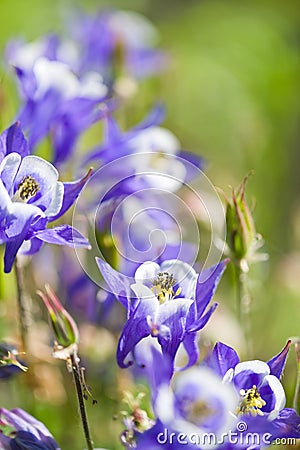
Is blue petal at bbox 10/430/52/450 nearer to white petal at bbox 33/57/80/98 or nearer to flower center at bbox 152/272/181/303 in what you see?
flower center at bbox 152/272/181/303

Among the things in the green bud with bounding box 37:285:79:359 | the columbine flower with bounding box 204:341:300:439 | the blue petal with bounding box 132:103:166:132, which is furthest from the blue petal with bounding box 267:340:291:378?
the blue petal with bounding box 132:103:166:132

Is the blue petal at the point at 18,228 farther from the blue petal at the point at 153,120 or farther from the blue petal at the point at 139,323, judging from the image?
the blue petal at the point at 153,120

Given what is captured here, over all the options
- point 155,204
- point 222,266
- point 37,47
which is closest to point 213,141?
point 37,47

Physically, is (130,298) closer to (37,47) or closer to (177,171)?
(177,171)

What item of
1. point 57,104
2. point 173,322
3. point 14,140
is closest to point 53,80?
point 57,104

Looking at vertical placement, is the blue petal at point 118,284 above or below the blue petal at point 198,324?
above

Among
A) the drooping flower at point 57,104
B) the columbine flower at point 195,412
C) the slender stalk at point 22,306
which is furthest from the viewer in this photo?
the drooping flower at point 57,104

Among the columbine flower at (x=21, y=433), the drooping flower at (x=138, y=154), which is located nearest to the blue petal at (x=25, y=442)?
the columbine flower at (x=21, y=433)
